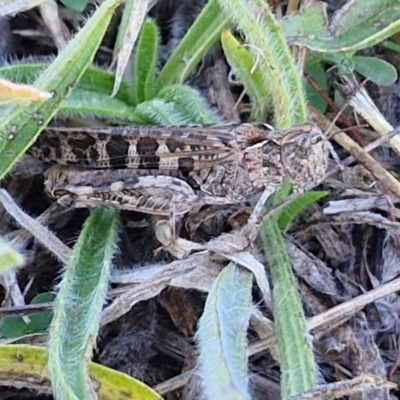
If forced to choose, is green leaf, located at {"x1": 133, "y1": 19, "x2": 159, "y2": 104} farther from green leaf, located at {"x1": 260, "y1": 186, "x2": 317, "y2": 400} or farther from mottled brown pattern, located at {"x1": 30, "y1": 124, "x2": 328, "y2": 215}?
green leaf, located at {"x1": 260, "y1": 186, "x2": 317, "y2": 400}

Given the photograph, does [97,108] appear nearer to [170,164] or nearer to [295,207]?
[170,164]

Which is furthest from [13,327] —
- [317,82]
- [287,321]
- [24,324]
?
[317,82]

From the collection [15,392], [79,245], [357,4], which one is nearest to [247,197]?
[79,245]

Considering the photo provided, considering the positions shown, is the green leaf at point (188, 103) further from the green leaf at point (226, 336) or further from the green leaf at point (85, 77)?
the green leaf at point (226, 336)

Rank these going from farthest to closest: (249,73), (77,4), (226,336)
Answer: (77,4)
(249,73)
(226,336)

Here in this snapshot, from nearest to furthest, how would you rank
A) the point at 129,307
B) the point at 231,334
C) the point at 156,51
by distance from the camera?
the point at 231,334 < the point at 129,307 < the point at 156,51

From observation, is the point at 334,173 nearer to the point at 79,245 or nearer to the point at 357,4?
the point at 357,4
